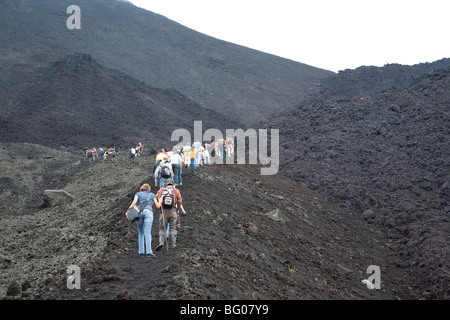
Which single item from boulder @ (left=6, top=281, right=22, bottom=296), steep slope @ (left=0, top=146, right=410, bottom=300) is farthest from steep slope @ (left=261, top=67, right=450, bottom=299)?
boulder @ (left=6, top=281, right=22, bottom=296)

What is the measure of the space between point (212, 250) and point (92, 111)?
42036 millimetres

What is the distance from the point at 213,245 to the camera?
29.1 feet

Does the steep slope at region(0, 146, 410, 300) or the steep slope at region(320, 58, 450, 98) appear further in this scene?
the steep slope at region(320, 58, 450, 98)

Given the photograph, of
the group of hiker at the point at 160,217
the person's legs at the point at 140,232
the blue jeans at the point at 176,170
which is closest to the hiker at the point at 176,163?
the blue jeans at the point at 176,170

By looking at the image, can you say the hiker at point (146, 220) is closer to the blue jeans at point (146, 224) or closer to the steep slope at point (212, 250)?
the blue jeans at point (146, 224)

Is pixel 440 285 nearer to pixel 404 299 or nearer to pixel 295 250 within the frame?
pixel 404 299

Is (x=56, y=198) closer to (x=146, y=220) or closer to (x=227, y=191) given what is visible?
(x=227, y=191)

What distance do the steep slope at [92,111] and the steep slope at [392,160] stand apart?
14.0 metres

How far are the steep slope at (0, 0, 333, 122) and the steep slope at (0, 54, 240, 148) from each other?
4695 millimetres

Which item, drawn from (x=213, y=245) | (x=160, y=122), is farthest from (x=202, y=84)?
(x=213, y=245)

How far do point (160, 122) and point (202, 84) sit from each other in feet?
66.8

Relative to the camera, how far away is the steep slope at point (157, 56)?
62188 millimetres

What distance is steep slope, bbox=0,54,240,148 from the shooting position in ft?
127

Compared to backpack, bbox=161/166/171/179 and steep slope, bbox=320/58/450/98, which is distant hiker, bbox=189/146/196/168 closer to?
backpack, bbox=161/166/171/179
